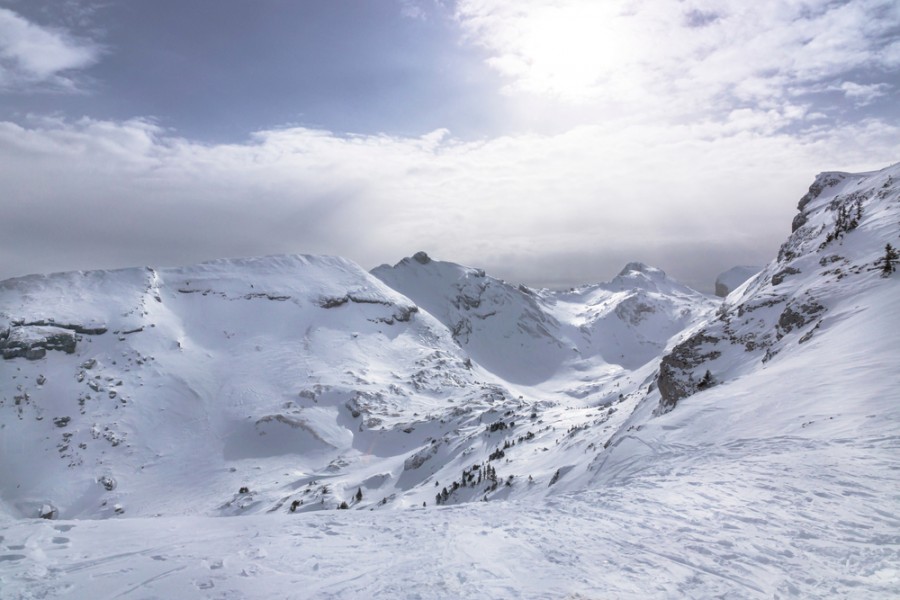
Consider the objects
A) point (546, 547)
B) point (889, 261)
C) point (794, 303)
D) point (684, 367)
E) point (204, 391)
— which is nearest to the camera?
point (546, 547)

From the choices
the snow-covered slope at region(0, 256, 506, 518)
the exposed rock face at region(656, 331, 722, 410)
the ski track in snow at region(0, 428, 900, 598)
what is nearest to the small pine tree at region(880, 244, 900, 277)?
the exposed rock face at region(656, 331, 722, 410)

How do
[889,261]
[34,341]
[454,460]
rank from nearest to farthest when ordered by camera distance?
1. [889,261]
2. [454,460]
3. [34,341]

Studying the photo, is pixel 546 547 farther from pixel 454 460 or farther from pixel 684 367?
pixel 454 460

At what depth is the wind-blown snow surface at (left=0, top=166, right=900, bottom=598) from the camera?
1053 centimetres

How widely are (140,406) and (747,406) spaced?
99.0 m

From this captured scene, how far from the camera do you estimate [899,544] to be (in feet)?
33.3

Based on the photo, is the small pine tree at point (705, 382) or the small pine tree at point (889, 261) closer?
the small pine tree at point (889, 261)

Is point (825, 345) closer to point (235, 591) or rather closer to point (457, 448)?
point (235, 591)

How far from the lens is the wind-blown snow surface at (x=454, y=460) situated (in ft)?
34.6

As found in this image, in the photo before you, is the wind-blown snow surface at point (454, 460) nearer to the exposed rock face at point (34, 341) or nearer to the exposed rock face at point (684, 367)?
the exposed rock face at point (684, 367)

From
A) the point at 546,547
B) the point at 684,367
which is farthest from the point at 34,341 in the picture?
the point at 546,547

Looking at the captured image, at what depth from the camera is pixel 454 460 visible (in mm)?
62406

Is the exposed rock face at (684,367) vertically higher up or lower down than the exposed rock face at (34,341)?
lower down

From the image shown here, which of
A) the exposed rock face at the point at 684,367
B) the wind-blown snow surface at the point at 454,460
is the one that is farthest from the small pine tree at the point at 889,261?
the exposed rock face at the point at 684,367
